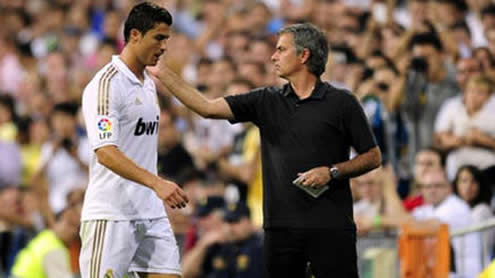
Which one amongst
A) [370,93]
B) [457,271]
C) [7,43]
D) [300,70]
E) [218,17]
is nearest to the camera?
[300,70]

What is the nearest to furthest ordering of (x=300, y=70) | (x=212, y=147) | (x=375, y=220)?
1. (x=300, y=70)
2. (x=375, y=220)
3. (x=212, y=147)

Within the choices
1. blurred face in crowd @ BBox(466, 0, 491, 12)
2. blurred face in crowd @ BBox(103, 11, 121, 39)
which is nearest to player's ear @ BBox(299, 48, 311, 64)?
blurred face in crowd @ BBox(466, 0, 491, 12)

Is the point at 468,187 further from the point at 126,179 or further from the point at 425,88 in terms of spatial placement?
the point at 126,179

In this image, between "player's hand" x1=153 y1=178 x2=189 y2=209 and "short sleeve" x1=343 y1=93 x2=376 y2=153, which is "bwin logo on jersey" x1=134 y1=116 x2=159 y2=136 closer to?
"player's hand" x1=153 y1=178 x2=189 y2=209

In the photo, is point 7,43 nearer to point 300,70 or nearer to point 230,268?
point 230,268

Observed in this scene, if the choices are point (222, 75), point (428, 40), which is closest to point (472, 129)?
point (428, 40)

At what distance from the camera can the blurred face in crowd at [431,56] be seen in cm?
1201

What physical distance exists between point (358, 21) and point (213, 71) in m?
1.82

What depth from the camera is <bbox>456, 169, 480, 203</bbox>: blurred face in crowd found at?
1065 centimetres

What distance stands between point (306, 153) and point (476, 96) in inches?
164

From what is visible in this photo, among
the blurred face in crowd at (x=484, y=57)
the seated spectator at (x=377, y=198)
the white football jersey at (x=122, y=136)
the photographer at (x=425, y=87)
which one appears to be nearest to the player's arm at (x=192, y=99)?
the white football jersey at (x=122, y=136)

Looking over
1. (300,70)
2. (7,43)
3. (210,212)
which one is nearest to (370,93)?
(210,212)

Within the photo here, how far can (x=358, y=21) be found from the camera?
13.8m

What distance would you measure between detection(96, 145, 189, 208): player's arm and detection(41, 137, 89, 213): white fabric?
6708 millimetres
